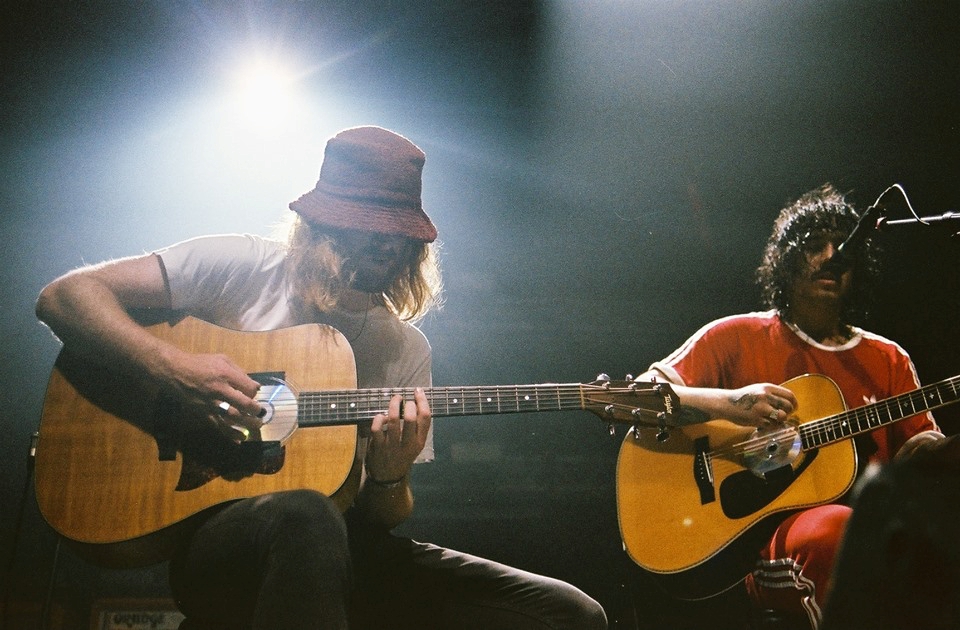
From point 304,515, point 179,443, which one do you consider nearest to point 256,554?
point 304,515

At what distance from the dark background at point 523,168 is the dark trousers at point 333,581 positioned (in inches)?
28.0

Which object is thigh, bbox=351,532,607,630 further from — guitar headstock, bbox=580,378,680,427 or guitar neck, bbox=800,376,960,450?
guitar neck, bbox=800,376,960,450

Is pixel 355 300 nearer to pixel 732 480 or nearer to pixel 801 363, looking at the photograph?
pixel 732 480

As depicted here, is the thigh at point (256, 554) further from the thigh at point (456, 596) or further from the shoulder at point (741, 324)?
the shoulder at point (741, 324)

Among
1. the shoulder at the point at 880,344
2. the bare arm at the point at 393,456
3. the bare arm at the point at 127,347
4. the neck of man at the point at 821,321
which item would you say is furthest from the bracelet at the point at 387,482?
the shoulder at the point at 880,344

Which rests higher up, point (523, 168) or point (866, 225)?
point (523, 168)

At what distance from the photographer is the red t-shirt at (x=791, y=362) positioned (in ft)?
8.14

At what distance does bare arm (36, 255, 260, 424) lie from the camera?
1.89 meters

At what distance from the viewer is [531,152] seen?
125 inches

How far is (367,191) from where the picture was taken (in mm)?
2395

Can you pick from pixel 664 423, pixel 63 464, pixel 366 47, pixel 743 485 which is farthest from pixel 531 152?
pixel 63 464

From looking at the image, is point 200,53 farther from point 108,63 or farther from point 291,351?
point 291,351

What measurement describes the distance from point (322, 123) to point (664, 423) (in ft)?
6.49

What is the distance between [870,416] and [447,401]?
1444 millimetres
